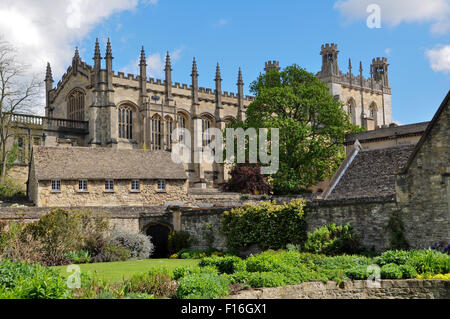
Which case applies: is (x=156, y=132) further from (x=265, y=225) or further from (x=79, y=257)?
(x=265, y=225)

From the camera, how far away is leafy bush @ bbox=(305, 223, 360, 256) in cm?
1983

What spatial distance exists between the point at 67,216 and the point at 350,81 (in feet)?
199

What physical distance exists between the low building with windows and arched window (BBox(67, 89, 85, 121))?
22.2 metres

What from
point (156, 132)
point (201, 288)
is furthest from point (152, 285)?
point (156, 132)

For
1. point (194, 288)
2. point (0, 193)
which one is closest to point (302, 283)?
point (194, 288)

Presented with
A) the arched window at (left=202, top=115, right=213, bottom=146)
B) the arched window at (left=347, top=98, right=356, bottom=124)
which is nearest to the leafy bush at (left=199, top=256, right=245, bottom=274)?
the arched window at (left=202, top=115, right=213, bottom=146)

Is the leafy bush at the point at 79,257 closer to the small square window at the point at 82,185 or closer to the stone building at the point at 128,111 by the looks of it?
the small square window at the point at 82,185

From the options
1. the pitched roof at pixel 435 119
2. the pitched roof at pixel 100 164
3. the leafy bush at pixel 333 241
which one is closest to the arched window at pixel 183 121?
the pitched roof at pixel 100 164

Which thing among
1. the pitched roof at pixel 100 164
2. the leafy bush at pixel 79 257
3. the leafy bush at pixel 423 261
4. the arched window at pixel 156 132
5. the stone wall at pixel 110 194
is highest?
the arched window at pixel 156 132

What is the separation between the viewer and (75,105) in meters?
59.7

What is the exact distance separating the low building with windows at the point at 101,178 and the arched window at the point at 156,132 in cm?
2078

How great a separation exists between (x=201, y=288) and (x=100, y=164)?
81.2 feet

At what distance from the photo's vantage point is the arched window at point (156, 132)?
192 feet
